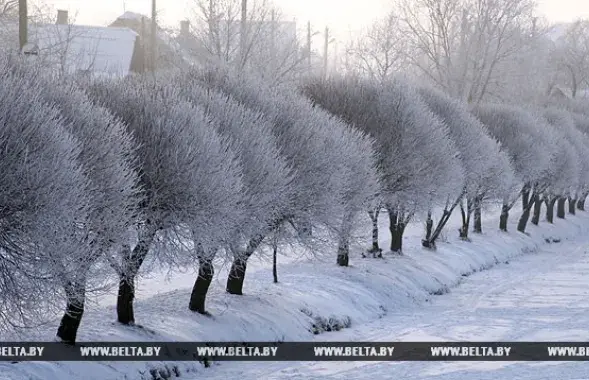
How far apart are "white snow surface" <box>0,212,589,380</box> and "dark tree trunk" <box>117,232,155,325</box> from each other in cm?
43

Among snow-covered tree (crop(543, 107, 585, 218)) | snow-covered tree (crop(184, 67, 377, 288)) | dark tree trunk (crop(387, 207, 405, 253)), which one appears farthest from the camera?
snow-covered tree (crop(543, 107, 585, 218))

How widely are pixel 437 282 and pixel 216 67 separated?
1523cm

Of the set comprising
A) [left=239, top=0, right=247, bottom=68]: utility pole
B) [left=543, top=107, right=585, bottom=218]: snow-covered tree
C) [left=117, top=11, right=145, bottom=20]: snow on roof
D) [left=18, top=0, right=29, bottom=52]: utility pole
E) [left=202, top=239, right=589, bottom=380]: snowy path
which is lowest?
[left=202, top=239, right=589, bottom=380]: snowy path

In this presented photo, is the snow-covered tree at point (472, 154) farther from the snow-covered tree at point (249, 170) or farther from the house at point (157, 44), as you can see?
the snow-covered tree at point (249, 170)

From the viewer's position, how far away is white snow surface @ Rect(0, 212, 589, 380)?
21.8 meters

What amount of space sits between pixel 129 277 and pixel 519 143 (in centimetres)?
3983

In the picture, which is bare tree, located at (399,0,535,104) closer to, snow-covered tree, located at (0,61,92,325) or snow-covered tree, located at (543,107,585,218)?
snow-covered tree, located at (543,107,585,218)

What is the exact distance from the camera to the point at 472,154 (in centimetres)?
4559

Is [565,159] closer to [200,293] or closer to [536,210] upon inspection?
[536,210]

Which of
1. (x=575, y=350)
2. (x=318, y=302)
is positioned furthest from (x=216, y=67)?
(x=575, y=350)

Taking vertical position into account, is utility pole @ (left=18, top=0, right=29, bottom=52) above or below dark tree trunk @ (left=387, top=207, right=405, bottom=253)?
above

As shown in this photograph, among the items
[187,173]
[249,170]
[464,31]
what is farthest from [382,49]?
[187,173]

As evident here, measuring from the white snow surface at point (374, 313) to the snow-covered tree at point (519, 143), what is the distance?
319 inches

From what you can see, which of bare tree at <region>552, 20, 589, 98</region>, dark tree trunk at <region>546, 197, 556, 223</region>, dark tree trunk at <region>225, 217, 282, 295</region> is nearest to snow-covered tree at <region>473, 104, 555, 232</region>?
dark tree trunk at <region>546, 197, 556, 223</region>
